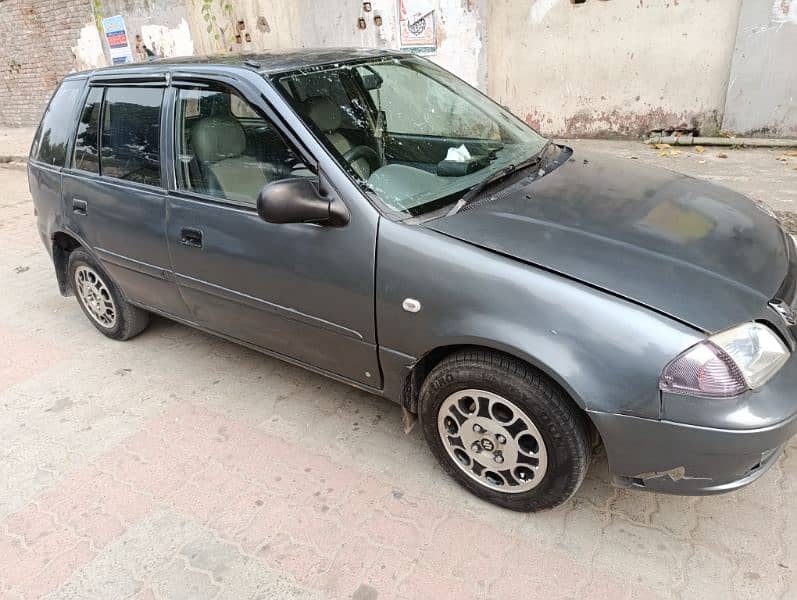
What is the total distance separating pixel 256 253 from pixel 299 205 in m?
0.49

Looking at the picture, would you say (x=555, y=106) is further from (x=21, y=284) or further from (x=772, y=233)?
(x=21, y=284)

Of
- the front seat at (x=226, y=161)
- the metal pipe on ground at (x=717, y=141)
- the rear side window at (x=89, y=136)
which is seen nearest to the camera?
the front seat at (x=226, y=161)

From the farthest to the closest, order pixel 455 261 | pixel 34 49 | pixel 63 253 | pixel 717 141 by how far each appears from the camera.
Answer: pixel 34 49
pixel 717 141
pixel 63 253
pixel 455 261

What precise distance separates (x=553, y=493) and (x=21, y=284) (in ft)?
16.3

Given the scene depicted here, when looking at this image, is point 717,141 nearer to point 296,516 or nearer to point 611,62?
point 611,62

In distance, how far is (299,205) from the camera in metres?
2.33

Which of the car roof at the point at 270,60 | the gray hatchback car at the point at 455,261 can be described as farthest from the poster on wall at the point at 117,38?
the car roof at the point at 270,60

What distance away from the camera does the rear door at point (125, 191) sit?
3.14m

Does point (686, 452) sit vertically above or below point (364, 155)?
below

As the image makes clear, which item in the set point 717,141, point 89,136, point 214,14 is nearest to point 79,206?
point 89,136

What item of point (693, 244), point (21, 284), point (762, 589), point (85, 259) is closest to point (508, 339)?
point (693, 244)

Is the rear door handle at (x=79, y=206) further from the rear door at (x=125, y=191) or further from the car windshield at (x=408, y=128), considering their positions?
the car windshield at (x=408, y=128)

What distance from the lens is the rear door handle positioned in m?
3.55

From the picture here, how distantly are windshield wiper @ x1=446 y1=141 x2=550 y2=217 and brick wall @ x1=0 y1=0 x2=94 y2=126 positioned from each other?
1191 centimetres
